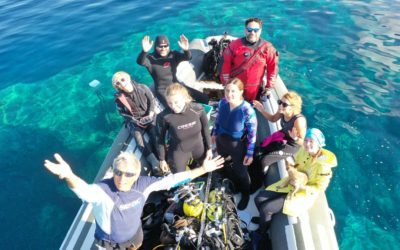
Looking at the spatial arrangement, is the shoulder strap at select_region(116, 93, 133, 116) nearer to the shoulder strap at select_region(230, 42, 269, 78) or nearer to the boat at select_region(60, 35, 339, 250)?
the boat at select_region(60, 35, 339, 250)

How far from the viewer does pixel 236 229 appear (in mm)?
3256

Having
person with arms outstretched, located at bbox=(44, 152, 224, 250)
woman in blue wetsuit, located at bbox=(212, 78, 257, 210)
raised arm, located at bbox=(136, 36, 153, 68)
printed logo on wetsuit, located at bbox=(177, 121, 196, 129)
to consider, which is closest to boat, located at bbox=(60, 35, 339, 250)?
woman in blue wetsuit, located at bbox=(212, 78, 257, 210)

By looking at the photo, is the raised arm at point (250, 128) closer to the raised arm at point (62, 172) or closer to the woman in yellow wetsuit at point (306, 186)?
the woman in yellow wetsuit at point (306, 186)

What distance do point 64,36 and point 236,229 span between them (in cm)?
993

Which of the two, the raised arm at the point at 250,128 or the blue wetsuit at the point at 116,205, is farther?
the raised arm at the point at 250,128

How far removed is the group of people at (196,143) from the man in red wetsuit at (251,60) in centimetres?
2

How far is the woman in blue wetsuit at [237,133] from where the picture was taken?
3.57 meters

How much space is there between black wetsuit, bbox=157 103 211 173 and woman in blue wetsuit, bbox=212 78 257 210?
0.77 ft

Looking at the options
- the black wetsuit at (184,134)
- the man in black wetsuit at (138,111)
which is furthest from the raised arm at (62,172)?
the man in black wetsuit at (138,111)

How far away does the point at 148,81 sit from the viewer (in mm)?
8492

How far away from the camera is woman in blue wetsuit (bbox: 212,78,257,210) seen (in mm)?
3568

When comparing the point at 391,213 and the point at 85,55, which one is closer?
the point at 391,213

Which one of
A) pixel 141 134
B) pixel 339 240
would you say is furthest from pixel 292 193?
pixel 141 134

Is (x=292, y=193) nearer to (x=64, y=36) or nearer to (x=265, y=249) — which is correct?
(x=265, y=249)
